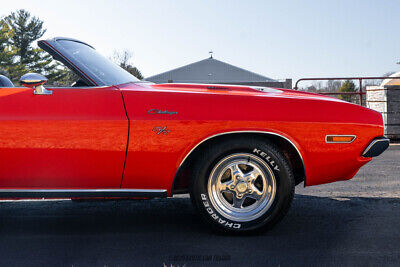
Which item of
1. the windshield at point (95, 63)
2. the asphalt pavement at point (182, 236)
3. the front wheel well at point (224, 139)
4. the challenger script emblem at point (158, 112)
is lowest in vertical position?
the asphalt pavement at point (182, 236)

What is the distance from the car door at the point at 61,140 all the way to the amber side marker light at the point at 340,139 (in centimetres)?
147

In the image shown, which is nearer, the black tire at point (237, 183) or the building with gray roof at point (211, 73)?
the black tire at point (237, 183)

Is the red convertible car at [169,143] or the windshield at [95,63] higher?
the windshield at [95,63]

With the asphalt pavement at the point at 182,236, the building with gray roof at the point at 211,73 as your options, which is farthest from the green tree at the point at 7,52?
the asphalt pavement at the point at 182,236

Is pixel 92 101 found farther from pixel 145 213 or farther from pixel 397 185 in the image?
pixel 397 185

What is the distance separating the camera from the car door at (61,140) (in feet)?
10.9

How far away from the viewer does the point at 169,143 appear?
3.37 metres

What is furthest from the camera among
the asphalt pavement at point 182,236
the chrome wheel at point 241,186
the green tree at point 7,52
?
the green tree at point 7,52

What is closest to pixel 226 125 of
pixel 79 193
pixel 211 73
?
pixel 79 193

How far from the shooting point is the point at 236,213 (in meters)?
3.48

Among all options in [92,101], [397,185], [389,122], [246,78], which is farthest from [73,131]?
[246,78]

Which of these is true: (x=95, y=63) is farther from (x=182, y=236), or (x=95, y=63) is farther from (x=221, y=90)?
(x=182, y=236)

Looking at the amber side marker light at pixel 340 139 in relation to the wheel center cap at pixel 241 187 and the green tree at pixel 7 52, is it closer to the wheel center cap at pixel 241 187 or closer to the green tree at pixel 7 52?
the wheel center cap at pixel 241 187

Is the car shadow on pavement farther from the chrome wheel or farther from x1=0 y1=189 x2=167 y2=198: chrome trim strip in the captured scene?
x1=0 y1=189 x2=167 y2=198: chrome trim strip
